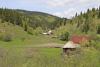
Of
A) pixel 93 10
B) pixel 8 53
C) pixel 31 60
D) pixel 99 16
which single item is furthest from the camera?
pixel 93 10

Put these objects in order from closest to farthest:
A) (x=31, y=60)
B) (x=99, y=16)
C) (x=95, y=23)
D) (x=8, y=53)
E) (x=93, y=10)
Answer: (x=31, y=60) < (x=8, y=53) < (x=95, y=23) < (x=99, y=16) < (x=93, y=10)

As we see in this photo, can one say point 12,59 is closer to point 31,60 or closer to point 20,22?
point 31,60

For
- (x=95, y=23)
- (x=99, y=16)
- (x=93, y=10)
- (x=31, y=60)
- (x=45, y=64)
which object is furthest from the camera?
(x=93, y=10)

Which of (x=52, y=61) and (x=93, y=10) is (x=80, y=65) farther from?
(x=93, y=10)

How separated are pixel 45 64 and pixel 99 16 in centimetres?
10356

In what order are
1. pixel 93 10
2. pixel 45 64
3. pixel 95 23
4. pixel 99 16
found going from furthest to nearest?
pixel 93 10 < pixel 99 16 < pixel 95 23 < pixel 45 64

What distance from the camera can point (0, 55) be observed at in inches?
254

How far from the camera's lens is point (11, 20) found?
5113 inches

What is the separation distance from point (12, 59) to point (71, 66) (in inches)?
A: 49.4

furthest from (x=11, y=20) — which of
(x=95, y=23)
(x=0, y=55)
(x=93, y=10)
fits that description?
(x=0, y=55)


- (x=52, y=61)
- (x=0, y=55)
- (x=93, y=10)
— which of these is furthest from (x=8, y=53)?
(x=93, y=10)

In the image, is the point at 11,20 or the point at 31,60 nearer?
the point at 31,60

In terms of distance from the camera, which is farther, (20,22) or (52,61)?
(20,22)

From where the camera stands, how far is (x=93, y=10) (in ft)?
411
